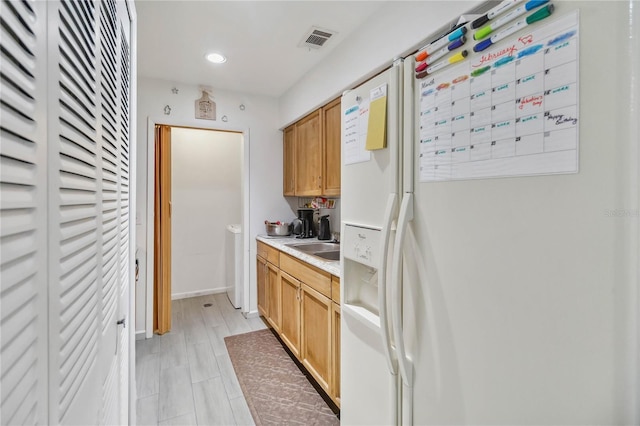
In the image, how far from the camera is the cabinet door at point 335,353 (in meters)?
1.76

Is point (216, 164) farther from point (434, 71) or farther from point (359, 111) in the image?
point (434, 71)

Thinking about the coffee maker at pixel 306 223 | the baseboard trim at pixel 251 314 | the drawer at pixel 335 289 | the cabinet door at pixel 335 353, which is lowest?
the baseboard trim at pixel 251 314

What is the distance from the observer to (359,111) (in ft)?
4.17

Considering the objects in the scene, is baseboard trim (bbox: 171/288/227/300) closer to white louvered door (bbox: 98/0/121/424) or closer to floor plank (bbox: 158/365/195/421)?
floor plank (bbox: 158/365/195/421)

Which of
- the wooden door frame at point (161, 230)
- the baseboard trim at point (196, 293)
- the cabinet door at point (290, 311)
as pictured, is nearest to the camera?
the cabinet door at point (290, 311)

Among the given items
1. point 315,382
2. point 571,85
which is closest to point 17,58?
point 571,85

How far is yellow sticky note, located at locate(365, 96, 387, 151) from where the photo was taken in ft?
3.60

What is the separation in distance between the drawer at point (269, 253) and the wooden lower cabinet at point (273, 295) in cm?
6

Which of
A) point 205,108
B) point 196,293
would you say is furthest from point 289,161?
point 196,293

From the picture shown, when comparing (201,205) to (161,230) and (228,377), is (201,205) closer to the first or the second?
(161,230)

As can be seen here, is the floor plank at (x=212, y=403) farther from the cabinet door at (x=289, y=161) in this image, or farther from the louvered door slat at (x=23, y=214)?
the cabinet door at (x=289, y=161)

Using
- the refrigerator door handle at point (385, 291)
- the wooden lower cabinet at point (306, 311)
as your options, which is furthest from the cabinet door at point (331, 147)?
the refrigerator door handle at point (385, 291)

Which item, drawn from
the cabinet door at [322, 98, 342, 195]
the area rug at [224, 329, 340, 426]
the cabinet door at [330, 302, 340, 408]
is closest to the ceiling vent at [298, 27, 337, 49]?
the cabinet door at [322, 98, 342, 195]

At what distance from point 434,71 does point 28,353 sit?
3.59 ft
